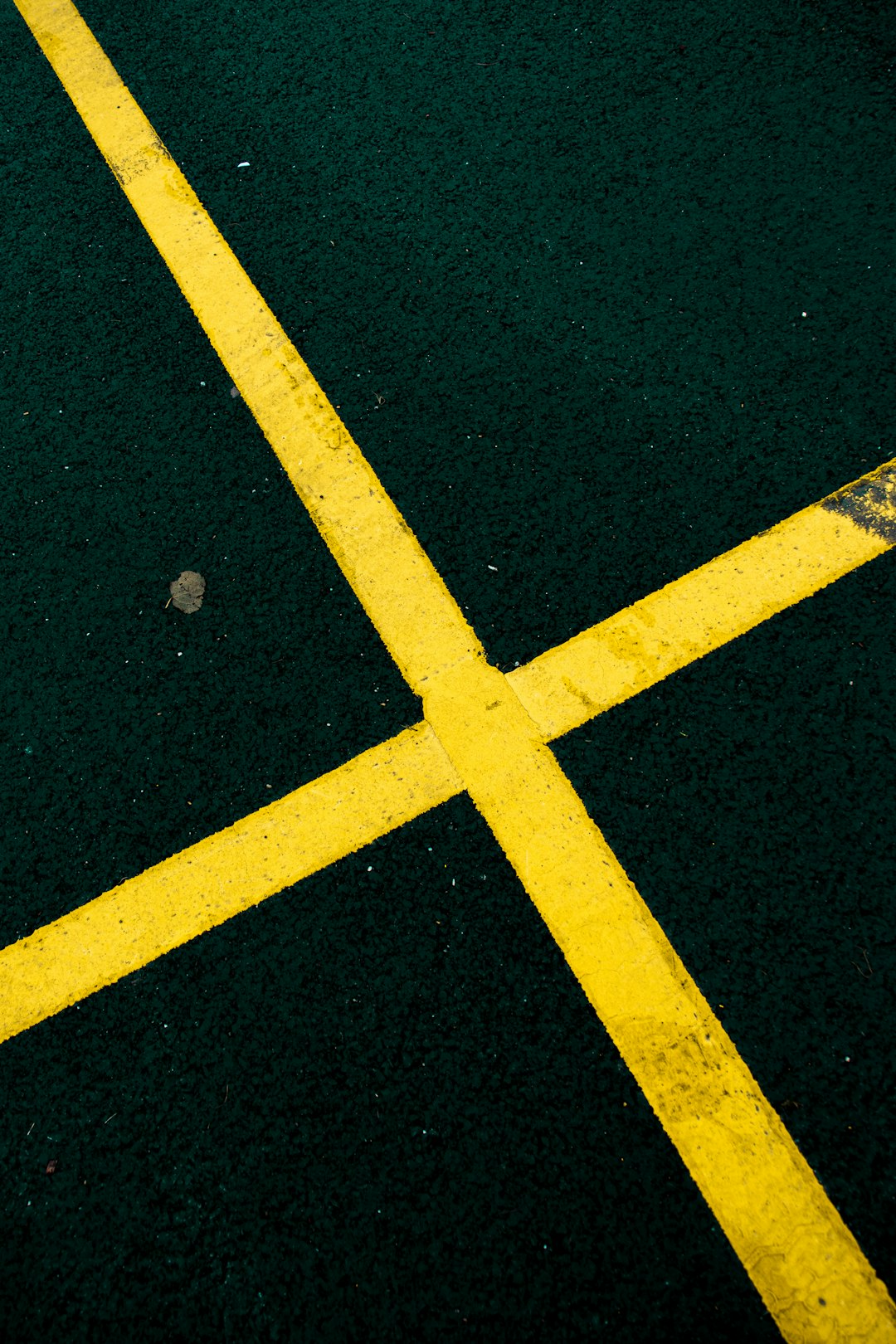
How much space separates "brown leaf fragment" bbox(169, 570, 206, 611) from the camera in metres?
2.15

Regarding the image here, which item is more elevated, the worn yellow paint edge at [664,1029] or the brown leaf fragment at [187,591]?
the brown leaf fragment at [187,591]

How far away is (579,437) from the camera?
88.3 inches

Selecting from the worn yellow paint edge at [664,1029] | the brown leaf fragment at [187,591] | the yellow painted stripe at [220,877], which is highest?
the brown leaf fragment at [187,591]

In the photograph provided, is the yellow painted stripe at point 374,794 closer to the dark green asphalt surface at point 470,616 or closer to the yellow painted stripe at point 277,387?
the dark green asphalt surface at point 470,616

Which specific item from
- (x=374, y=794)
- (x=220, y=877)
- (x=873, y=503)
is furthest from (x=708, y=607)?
(x=220, y=877)

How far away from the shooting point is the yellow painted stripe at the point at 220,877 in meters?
1.79

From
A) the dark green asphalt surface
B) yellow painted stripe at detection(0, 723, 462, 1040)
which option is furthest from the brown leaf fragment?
yellow painted stripe at detection(0, 723, 462, 1040)

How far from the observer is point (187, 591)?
2162mm

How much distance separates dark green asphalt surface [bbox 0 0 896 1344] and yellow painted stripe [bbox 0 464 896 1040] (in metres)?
0.05

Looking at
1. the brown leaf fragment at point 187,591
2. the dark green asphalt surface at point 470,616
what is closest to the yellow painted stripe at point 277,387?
the dark green asphalt surface at point 470,616

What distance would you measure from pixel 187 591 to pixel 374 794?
79 centimetres

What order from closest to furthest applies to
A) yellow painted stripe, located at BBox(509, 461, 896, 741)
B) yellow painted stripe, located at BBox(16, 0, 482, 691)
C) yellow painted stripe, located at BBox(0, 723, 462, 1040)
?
yellow painted stripe, located at BBox(0, 723, 462, 1040), yellow painted stripe, located at BBox(509, 461, 896, 741), yellow painted stripe, located at BBox(16, 0, 482, 691)

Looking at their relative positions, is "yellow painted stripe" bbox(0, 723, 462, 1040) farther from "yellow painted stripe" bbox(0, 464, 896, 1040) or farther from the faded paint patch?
the faded paint patch

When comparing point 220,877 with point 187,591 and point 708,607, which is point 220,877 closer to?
point 187,591
